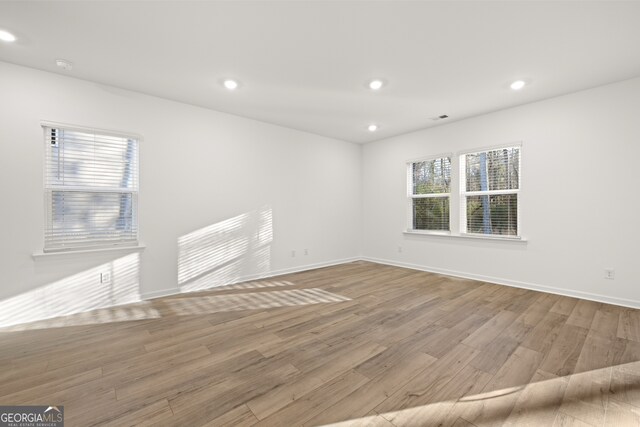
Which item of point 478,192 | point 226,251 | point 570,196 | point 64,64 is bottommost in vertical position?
point 226,251

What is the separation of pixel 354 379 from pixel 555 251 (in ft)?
11.8

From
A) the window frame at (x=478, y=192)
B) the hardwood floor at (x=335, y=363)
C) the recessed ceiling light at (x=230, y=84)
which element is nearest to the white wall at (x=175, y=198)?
the hardwood floor at (x=335, y=363)

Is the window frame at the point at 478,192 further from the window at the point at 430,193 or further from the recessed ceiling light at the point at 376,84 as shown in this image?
the recessed ceiling light at the point at 376,84

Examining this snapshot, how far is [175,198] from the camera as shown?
12.4 ft

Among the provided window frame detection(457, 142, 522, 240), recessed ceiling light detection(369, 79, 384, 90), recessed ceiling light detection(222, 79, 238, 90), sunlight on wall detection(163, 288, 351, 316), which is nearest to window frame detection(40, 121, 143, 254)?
sunlight on wall detection(163, 288, 351, 316)

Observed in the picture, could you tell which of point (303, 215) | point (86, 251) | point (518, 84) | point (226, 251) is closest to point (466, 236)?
point (518, 84)

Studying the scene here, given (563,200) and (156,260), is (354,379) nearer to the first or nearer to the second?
(156,260)

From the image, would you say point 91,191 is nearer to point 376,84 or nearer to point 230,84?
point 230,84

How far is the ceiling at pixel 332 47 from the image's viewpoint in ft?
6.88

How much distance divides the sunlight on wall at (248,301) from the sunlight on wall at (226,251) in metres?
0.45

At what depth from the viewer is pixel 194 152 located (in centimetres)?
396

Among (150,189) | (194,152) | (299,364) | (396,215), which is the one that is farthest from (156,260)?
(396,215)

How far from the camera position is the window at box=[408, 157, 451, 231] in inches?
195

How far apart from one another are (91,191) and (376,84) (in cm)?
370
